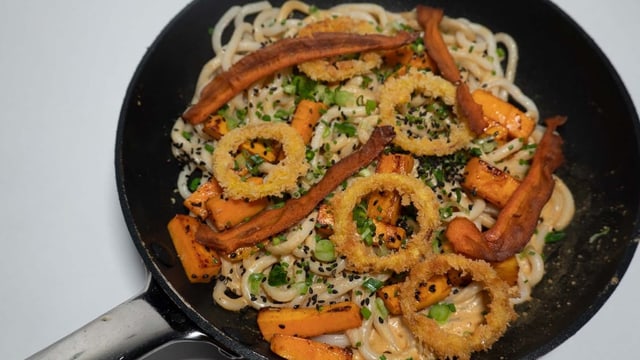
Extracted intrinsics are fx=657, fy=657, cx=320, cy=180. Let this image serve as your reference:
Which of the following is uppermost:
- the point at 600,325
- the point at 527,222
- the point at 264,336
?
the point at 527,222

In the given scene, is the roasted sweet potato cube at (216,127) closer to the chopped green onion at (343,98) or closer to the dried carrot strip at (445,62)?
the chopped green onion at (343,98)

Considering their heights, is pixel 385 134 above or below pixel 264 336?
above

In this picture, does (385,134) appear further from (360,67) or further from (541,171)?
(541,171)

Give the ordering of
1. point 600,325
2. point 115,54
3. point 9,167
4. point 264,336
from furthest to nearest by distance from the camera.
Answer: point 115,54, point 9,167, point 600,325, point 264,336

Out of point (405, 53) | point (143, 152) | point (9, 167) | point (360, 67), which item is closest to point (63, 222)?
point (9, 167)

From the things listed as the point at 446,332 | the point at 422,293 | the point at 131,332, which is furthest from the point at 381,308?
the point at 131,332

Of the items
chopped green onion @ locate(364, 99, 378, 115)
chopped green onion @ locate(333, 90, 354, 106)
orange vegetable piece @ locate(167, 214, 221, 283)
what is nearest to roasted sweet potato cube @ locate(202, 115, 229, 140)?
orange vegetable piece @ locate(167, 214, 221, 283)

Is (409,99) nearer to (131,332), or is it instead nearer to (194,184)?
(194,184)
